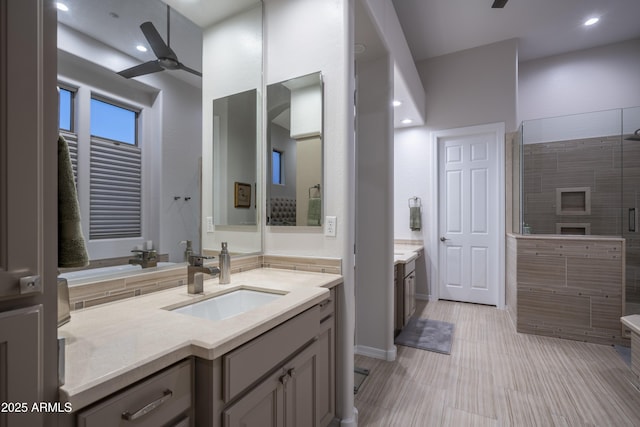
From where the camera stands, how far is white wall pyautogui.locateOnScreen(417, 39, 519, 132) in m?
3.96

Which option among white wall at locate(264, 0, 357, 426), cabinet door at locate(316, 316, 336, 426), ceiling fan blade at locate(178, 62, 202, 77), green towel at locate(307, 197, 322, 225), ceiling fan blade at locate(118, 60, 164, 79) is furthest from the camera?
green towel at locate(307, 197, 322, 225)

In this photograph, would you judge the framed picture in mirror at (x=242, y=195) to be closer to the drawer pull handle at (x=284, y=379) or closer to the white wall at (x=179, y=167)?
the white wall at (x=179, y=167)

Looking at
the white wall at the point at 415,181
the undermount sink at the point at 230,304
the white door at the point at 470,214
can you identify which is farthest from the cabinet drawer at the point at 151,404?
the white door at the point at 470,214

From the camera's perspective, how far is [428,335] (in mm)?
3123

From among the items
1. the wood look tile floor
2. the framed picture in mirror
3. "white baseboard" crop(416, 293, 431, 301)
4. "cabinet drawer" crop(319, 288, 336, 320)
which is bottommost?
the wood look tile floor

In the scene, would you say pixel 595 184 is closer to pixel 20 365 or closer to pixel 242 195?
pixel 242 195

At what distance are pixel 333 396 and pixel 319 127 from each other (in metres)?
1.52

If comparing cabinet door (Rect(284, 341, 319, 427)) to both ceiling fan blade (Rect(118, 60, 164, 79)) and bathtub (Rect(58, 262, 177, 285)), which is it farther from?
ceiling fan blade (Rect(118, 60, 164, 79))

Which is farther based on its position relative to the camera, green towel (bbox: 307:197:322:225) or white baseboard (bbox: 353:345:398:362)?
white baseboard (bbox: 353:345:398:362)

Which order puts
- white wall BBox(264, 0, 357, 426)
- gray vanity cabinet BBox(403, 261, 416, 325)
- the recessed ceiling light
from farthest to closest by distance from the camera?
the recessed ceiling light
gray vanity cabinet BBox(403, 261, 416, 325)
white wall BBox(264, 0, 357, 426)

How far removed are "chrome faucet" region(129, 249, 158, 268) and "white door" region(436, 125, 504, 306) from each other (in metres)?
3.89

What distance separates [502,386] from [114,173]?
2.76 metres

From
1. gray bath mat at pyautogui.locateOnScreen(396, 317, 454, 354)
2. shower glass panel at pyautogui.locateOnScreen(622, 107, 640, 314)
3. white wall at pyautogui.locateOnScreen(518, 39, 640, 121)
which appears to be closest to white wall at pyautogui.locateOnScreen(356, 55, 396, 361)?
gray bath mat at pyautogui.locateOnScreen(396, 317, 454, 354)

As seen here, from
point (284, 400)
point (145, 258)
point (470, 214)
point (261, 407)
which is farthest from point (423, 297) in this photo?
point (145, 258)
